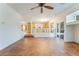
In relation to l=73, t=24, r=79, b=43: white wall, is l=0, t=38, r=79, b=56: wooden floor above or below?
below

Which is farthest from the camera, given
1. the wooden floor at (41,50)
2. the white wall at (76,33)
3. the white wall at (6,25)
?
the white wall at (76,33)

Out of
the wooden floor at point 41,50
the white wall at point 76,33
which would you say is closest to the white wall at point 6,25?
the wooden floor at point 41,50

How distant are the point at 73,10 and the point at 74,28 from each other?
1.56 meters

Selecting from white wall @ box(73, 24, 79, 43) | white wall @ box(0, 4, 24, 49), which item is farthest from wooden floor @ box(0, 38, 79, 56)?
white wall @ box(73, 24, 79, 43)

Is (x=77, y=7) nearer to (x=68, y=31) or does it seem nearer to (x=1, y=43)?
(x=68, y=31)

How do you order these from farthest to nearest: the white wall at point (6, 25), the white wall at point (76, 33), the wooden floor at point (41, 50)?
the white wall at point (76, 33)
the white wall at point (6, 25)
the wooden floor at point (41, 50)

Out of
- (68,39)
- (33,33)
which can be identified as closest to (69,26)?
(68,39)

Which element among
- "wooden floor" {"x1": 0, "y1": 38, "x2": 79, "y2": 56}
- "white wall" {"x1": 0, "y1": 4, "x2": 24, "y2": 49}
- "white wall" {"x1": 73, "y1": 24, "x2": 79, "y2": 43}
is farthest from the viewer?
"white wall" {"x1": 73, "y1": 24, "x2": 79, "y2": 43}

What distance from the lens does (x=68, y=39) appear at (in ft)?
28.5

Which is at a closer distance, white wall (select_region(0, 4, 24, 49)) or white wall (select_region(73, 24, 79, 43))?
white wall (select_region(0, 4, 24, 49))

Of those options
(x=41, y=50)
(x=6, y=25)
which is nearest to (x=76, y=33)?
(x=41, y=50)

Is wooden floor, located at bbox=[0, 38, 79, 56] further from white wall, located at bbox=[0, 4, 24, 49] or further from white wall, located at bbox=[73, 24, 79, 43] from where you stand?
white wall, located at bbox=[73, 24, 79, 43]

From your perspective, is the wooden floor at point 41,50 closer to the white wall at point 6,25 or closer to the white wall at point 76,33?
the white wall at point 6,25

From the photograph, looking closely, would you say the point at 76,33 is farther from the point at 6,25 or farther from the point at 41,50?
the point at 6,25
